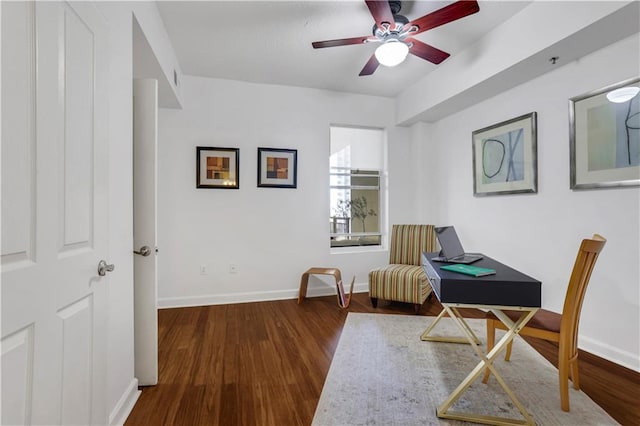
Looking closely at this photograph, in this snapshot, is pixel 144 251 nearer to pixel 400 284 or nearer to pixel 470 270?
pixel 470 270

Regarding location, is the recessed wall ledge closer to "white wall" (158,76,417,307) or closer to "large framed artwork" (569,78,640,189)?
"large framed artwork" (569,78,640,189)

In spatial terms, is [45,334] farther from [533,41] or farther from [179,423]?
[533,41]

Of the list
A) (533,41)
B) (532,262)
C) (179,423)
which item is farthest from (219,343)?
(533,41)

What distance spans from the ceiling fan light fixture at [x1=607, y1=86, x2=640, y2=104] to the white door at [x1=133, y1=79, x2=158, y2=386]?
3263 mm

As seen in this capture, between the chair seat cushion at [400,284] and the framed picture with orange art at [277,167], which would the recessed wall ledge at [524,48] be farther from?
the chair seat cushion at [400,284]

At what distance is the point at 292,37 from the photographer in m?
2.85

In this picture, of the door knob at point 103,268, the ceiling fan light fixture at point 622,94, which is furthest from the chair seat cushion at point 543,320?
the door knob at point 103,268

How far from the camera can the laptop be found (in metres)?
2.04

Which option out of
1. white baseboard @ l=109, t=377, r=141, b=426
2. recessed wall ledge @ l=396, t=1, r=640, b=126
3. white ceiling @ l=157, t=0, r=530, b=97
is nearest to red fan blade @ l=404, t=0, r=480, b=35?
white ceiling @ l=157, t=0, r=530, b=97

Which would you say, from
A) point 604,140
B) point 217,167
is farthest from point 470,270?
point 217,167

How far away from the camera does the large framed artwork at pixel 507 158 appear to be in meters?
2.89

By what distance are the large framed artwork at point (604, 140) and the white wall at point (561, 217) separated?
80 mm

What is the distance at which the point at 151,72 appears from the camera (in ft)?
8.68

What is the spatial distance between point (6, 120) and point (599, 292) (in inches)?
139
